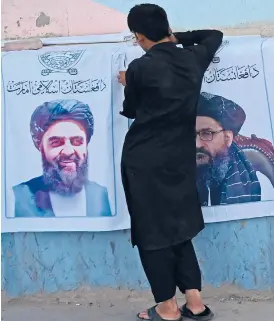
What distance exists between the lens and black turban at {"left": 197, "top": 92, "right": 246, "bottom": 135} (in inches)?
140

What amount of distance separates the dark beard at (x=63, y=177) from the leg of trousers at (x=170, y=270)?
68cm

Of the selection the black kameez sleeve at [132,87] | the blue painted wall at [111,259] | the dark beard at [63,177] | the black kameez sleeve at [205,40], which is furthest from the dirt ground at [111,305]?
the black kameez sleeve at [205,40]

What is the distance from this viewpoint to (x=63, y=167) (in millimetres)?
3730

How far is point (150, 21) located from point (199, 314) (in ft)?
4.78

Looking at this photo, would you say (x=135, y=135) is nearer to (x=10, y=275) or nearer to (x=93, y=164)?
(x=93, y=164)

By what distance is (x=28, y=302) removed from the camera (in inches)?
153

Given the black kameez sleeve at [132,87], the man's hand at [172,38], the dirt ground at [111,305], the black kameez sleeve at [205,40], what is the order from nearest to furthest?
the black kameez sleeve at [132,87]
the man's hand at [172,38]
the black kameez sleeve at [205,40]
the dirt ground at [111,305]

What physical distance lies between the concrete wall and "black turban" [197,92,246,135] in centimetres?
41

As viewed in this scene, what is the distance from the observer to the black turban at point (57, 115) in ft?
12.2

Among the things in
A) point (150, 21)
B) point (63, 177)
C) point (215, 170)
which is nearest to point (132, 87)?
point (150, 21)

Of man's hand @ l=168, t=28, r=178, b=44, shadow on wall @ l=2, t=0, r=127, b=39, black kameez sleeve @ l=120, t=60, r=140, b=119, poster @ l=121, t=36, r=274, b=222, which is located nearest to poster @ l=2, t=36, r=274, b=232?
poster @ l=121, t=36, r=274, b=222

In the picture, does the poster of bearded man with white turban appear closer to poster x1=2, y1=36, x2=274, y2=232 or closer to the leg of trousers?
poster x1=2, y1=36, x2=274, y2=232

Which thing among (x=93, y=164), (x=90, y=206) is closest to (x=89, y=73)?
(x=93, y=164)

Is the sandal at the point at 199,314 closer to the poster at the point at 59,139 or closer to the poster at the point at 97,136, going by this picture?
the poster at the point at 97,136
